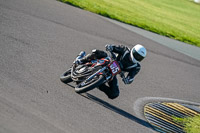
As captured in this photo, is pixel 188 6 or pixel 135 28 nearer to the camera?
pixel 135 28

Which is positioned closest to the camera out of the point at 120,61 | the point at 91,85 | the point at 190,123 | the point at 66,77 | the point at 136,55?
the point at 91,85

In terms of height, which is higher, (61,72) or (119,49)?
(119,49)

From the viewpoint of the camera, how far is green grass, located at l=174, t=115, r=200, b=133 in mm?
8961

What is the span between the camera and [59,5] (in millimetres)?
16734

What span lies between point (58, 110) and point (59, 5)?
1044 cm

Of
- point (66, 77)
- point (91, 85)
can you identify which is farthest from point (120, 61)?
point (66, 77)

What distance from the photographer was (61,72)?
9578 millimetres

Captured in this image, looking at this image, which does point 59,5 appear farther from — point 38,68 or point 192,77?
point 38,68

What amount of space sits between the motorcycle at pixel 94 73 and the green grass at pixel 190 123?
2.13 m

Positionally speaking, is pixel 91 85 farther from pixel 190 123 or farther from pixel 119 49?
pixel 190 123

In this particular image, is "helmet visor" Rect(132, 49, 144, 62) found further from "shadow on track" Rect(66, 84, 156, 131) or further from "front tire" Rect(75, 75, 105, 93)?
"shadow on track" Rect(66, 84, 156, 131)

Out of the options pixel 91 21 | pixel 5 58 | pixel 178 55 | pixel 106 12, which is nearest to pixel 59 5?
pixel 91 21

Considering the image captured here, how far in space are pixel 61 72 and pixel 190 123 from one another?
3529 millimetres

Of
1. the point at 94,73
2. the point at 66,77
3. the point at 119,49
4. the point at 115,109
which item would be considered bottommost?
the point at 115,109
